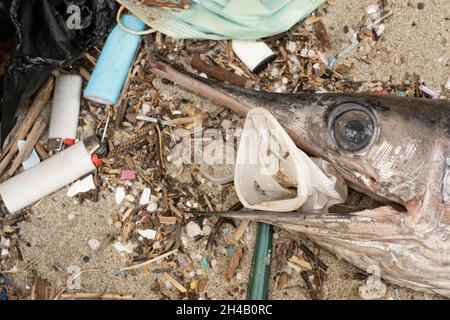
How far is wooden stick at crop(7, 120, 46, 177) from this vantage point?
3.27m

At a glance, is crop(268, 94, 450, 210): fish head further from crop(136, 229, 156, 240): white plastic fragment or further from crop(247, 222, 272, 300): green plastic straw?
crop(136, 229, 156, 240): white plastic fragment

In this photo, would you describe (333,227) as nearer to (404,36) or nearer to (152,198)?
(152,198)

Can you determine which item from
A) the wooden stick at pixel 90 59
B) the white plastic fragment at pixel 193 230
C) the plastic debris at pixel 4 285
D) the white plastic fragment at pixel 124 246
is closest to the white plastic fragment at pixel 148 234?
the white plastic fragment at pixel 124 246

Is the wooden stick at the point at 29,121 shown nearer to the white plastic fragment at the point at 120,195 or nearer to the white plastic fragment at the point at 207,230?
Answer: the white plastic fragment at the point at 120,195

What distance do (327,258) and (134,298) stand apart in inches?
40.2

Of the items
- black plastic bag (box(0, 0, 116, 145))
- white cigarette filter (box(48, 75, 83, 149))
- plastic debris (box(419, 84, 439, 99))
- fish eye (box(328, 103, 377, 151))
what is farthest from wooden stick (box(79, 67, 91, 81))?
plastic debris (box(419, 84, 439, 99))

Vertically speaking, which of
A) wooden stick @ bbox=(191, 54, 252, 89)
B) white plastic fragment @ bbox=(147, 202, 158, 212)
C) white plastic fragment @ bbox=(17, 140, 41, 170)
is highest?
wooden stick @ bbox=(191, 54, 252, 89)

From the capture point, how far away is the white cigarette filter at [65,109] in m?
3.27

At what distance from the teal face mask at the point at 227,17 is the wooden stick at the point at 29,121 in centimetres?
65

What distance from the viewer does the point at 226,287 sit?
3.10 metres

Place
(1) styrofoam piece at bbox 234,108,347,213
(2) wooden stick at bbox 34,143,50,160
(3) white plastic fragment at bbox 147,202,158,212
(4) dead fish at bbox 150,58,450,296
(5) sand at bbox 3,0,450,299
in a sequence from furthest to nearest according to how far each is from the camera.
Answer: (2) wooden stick at bbox 34,143,50,160, (3) white plastic fragment at bbox 147,202,158,212, (5) sand at bbox 3,0,450,299, (1) styrofoam piece at bbox 234,108,347,213, (4) dead fish at bbox 150,58,450,296

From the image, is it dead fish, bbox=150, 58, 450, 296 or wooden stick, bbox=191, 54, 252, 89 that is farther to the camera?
wooden stick, bbox=191, 54, 252, 89

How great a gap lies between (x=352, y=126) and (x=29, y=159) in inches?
70.0

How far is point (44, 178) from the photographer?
318 cm
